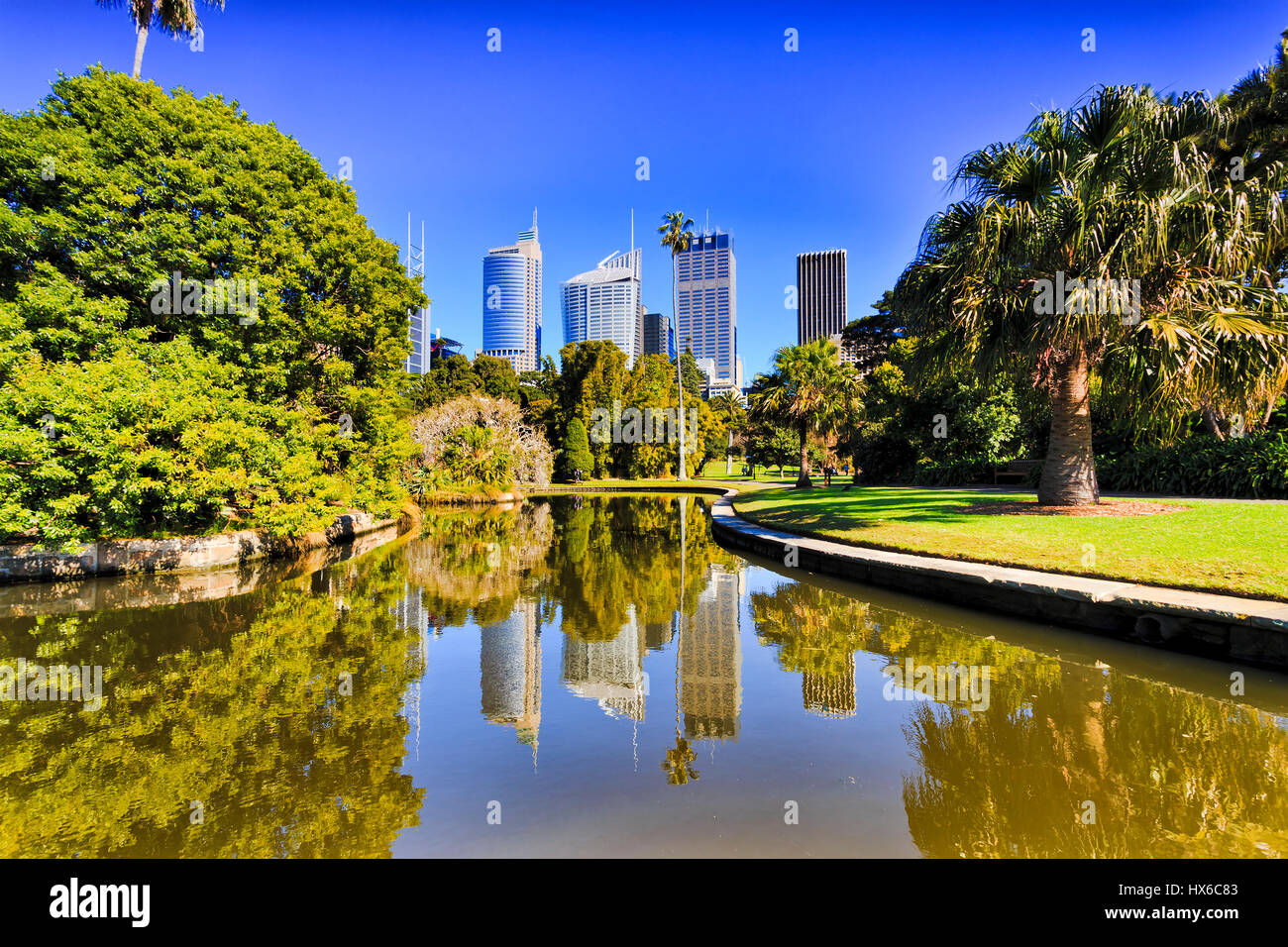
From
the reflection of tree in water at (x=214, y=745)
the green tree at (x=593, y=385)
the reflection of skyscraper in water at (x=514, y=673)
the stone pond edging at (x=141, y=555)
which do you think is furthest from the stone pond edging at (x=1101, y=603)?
the green tree at (x=593, y=385)

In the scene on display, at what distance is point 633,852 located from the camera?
3340 millimetres

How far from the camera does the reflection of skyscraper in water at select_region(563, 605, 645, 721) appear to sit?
5.81 meters

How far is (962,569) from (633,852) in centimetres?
813

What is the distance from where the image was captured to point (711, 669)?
22.3 feet

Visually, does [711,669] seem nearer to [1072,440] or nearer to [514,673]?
[514,673]

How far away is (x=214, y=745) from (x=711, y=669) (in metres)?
4.69

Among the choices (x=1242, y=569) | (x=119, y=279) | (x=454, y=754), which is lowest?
(x=454, y=754)

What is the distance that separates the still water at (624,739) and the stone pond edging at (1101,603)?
285 mm

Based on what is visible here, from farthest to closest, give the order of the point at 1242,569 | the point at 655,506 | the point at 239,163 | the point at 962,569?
the point at 655,506, the point at 239,163, the point at 962,569, the point at 1242,569

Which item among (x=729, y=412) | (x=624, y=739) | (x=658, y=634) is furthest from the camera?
(x=729, y=412)

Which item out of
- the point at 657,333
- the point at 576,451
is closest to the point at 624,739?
the point at 576,451

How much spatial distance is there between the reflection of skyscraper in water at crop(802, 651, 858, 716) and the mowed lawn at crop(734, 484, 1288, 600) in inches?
189

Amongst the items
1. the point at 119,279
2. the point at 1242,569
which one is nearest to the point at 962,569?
the point at 1242,569
